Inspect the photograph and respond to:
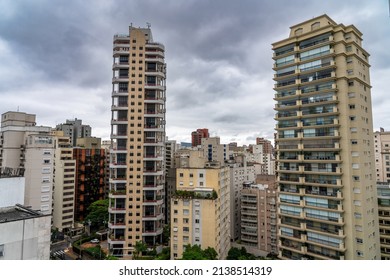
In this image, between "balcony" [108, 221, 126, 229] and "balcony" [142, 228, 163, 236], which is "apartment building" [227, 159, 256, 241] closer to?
"balcony" [142, 228, 163, 236]

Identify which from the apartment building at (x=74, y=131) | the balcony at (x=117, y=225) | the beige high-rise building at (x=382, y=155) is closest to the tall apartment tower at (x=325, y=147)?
the balcony at (x=117, y=225)

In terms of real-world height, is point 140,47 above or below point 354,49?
above

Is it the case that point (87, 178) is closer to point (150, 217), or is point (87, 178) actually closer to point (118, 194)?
point (118, 194)

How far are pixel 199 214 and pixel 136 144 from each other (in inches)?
166

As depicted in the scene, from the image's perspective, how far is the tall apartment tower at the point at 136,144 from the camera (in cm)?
1061

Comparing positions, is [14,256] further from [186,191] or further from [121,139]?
[121,139]

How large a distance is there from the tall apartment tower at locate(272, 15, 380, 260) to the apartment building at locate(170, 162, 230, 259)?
2.31m

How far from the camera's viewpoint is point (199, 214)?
884 cm

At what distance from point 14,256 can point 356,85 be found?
7947mm

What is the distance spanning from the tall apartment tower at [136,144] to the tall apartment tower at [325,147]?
541 cm

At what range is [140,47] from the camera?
11.5 metres

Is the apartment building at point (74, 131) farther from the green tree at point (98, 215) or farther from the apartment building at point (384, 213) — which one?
the apartment building at point (384, 213)

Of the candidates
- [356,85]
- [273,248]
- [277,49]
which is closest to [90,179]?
[273,248]

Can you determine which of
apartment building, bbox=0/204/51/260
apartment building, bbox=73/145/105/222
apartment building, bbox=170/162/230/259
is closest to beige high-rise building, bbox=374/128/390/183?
apartment building, bbox=170/162/230/259
